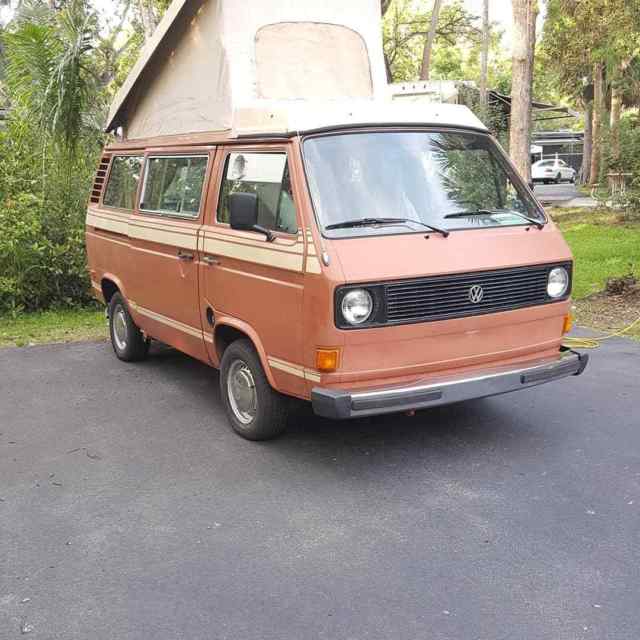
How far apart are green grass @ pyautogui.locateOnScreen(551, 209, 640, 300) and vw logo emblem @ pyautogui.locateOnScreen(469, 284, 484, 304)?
585 cm

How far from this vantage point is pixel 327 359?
4777mm

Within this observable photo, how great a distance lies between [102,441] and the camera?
585 centimetres

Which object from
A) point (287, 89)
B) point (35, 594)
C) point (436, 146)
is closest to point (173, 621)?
point (35, 594)

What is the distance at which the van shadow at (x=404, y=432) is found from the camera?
5496 mm

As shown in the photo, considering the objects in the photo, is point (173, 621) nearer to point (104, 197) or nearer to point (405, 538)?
point (405, 538)

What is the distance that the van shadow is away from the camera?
5496mm

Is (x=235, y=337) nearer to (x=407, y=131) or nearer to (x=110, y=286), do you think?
(x=407, y=131)

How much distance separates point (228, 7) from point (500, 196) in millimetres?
2541

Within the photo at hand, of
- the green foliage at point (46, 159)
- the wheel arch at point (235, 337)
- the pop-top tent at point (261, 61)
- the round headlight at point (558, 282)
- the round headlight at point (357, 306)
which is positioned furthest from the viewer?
the green foliage at point (46, 159)

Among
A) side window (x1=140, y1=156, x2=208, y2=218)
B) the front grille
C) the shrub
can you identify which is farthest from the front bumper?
the shrub

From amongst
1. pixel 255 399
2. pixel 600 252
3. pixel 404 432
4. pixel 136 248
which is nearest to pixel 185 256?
pixel 136 248

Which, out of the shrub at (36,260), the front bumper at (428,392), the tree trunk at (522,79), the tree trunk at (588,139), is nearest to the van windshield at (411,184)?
the front bumper at (428,392)

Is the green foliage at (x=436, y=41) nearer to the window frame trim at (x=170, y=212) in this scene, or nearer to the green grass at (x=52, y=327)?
the green grass at (x=52, y=327)

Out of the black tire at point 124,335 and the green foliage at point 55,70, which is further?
the green foliage at point 55,70
